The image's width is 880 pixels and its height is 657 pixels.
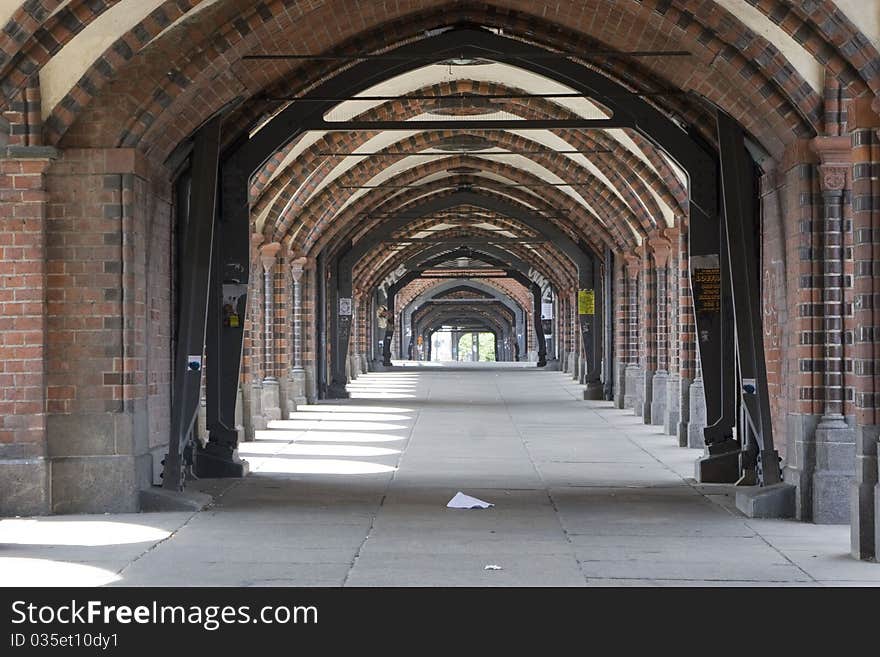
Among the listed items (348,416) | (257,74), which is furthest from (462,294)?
(257,74)

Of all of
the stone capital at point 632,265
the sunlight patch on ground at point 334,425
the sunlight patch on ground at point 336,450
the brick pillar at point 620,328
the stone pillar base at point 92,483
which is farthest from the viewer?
the brick pillar at point 620,328

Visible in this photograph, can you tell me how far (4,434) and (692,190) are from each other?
24.0 feet

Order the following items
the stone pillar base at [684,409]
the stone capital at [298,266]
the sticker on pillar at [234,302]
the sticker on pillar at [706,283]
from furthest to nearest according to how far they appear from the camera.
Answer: the stone capital at [298,266] < the stone pillar base at [684,409] < the sticker on pillar at [234,302] < the sticker on pillar at [706,283]

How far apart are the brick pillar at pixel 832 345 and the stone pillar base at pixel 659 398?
416 inches

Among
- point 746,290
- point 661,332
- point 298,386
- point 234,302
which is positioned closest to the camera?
point 746,290

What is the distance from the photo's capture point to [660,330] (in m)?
22.8

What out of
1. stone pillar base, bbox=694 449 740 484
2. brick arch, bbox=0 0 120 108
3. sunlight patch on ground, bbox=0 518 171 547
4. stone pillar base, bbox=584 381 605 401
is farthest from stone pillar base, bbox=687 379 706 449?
stone pillar base, bbox=584 381 605 401

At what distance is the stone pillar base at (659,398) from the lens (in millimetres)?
22172

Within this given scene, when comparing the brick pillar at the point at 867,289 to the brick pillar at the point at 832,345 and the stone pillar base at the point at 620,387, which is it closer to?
the brick pillar at the point at 832,345

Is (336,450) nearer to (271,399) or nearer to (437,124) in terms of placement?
(437,124)

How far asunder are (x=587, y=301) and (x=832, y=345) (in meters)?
18.9

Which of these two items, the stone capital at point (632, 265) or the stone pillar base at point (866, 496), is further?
the stone capital at point (632, 265)

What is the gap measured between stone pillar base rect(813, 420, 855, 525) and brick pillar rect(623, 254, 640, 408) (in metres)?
15.3

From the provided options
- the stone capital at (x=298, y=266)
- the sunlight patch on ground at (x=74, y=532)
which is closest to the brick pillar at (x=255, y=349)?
the stone capital at (x=298, y=266)
